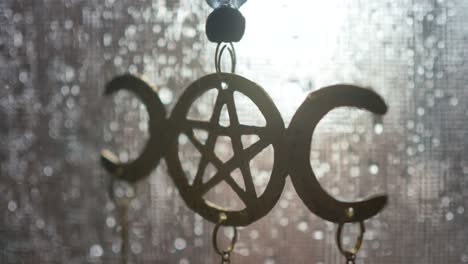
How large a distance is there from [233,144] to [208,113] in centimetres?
12

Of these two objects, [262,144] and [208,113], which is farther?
[208,113]

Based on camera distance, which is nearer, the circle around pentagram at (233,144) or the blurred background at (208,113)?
the circle around pentagram at (233,144)

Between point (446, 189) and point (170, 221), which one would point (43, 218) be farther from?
point (446, 189)

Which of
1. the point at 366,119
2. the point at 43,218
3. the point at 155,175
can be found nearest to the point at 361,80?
the point at 366,119

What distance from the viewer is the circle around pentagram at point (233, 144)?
52 centimetres

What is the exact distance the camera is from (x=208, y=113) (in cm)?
65

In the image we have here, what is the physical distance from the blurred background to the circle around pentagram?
85 mm

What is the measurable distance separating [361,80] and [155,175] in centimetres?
27

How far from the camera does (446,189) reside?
64 centimetres

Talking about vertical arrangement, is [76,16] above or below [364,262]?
above

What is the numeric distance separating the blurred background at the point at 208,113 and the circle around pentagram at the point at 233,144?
0.28 feet

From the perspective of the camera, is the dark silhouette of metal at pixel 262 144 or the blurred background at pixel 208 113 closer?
the dark silhouette of metal at pixel 262 144

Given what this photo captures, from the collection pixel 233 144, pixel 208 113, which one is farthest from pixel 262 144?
pixel 208 113

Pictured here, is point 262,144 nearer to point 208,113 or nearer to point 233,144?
point 233,144
